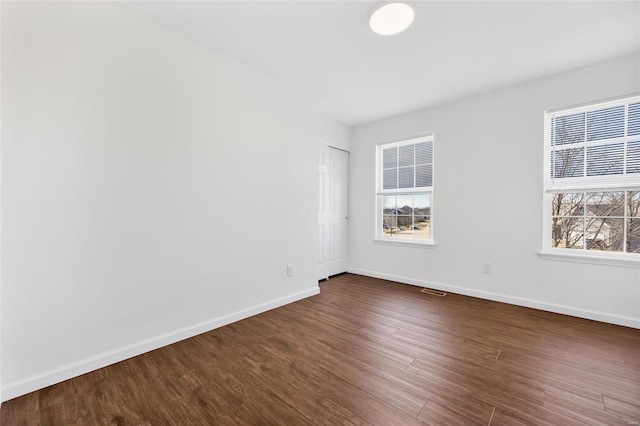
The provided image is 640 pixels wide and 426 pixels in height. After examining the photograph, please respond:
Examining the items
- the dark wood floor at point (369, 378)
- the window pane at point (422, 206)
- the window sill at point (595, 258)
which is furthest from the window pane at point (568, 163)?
the dark wood floor at point (369, 378)

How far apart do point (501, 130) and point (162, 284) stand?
3.93 meters

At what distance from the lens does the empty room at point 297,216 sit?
1.58 m

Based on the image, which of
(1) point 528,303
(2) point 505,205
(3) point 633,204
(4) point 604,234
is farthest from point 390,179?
(3) point 633,204

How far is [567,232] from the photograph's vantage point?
2871mm

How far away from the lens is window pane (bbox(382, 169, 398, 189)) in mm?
4230

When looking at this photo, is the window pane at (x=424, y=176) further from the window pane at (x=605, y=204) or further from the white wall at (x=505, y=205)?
the window pane at (x=605, y=204)

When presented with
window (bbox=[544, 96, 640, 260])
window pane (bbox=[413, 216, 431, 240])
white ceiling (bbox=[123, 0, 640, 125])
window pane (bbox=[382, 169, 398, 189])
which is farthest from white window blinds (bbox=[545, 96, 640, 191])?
window pane (bbox=[382, 169, 398, 189])

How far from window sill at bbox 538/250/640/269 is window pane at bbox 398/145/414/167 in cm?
199

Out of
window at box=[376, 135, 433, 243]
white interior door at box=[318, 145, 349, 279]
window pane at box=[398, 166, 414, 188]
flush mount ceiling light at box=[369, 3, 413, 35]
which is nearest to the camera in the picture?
flush mount ceiling light at box=[369, 3, 413, 35]

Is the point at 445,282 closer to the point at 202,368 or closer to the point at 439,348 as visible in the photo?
the point at 439,348

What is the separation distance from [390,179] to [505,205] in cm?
162

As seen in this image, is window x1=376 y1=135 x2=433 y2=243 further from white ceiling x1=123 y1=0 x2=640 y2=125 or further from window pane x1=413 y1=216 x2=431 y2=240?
white ceiling x1=123 y1=0 x2=640 y2=125

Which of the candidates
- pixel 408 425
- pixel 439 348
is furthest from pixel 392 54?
pixel 408 425

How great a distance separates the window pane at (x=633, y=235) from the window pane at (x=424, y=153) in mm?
2058
